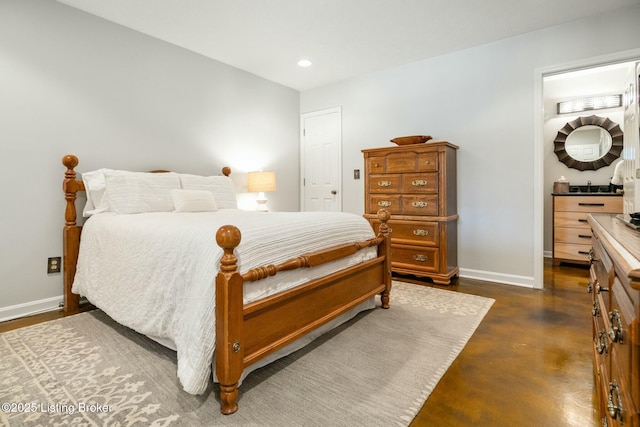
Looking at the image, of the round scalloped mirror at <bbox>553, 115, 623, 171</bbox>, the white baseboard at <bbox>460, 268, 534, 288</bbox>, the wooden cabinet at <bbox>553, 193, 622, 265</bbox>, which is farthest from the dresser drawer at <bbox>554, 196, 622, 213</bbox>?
the white baseboard at <bbox>460, 268, 534, 288</bbox>

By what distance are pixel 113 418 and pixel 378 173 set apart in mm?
3130

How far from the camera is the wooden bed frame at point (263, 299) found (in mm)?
1375

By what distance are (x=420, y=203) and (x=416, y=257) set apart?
571 mm

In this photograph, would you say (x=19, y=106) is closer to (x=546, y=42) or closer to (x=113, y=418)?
(x=113, y=418)

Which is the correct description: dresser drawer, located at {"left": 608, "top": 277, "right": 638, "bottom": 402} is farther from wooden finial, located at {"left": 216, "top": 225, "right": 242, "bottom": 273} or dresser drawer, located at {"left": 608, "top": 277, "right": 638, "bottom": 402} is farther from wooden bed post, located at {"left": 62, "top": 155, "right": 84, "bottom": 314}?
wooden bed post, located at {"left": 62, "top": 155, "right": 84, "bottom": 314}

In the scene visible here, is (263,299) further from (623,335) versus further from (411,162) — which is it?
(411,162)

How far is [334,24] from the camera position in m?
3.04

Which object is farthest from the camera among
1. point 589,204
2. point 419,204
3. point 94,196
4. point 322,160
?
point 322,160

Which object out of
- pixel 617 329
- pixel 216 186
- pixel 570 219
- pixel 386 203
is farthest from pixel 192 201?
pixel 570 219

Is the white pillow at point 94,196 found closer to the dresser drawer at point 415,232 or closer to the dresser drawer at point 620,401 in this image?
the dresser drawer at point 415,232

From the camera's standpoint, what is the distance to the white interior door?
15.2 ft

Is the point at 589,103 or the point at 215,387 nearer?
the point at 215,387

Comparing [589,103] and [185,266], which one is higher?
[589,103]

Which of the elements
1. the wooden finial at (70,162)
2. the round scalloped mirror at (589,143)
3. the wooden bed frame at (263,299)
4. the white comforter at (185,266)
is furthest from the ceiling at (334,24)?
the round scalloped mirror at (589,143)
